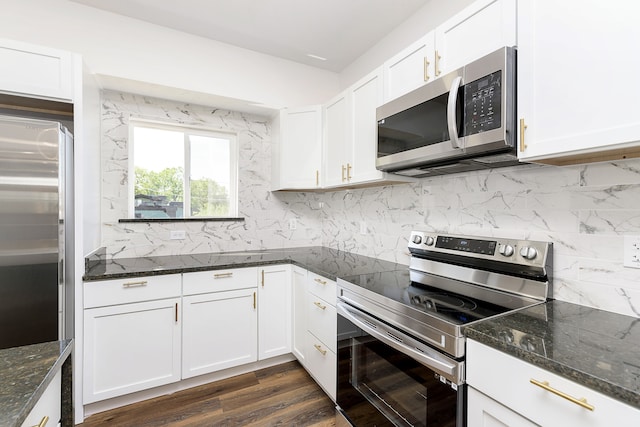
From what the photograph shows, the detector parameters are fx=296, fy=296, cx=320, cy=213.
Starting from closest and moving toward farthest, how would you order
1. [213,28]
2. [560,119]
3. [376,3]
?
[560,119]
[376,3]
[213,28]

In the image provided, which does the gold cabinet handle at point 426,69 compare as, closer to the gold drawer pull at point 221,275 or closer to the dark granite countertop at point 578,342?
the dark granite countertop at point 578,342

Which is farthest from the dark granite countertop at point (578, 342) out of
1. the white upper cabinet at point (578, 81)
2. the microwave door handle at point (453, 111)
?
the microwave door handle at point (453, 111)

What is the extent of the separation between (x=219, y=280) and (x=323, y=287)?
789 millimetres

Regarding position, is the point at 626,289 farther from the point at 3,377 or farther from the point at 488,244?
the point at 3,377

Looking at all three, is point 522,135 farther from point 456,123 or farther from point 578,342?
point 578,342

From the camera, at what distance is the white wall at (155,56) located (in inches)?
77.9

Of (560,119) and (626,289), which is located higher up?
(560,119)

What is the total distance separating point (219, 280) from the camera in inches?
85.7

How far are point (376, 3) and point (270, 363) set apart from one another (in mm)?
2847

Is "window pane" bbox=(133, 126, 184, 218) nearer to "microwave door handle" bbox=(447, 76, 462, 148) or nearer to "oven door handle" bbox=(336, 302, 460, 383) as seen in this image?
"oven door handle" bbox=(336, 302, 460, 383)

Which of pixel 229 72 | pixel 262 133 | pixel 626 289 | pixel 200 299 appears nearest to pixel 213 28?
pixel 229 72

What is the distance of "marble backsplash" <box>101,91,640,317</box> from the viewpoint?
116 cm

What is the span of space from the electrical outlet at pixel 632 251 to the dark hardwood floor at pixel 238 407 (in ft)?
5.50

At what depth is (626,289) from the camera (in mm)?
1114
